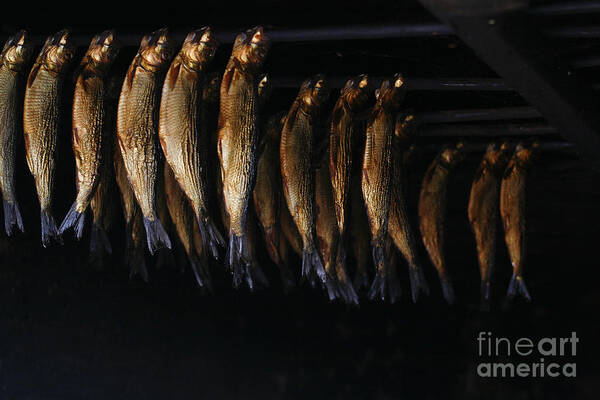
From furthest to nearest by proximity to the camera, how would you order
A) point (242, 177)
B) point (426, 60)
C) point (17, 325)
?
point (17, 325), point (426, 60), point (242, 177)

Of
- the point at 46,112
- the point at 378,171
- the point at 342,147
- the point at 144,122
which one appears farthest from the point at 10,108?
the point at 378,171

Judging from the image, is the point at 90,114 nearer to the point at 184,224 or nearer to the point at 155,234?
the point at 155,234

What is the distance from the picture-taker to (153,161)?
2.19 metres

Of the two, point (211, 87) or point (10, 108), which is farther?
point (211, 87)

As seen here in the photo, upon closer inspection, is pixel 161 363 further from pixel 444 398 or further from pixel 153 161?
pixel 153 161

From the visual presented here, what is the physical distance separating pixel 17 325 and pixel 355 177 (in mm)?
1706

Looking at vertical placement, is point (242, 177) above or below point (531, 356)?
above

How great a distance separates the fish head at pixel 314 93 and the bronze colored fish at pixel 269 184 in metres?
0.31

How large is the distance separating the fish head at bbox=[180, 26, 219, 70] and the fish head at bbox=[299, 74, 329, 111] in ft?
1.04

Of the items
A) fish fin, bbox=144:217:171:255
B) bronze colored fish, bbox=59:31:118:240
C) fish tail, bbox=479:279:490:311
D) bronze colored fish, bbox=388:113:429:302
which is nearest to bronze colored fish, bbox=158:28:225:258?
fish fin, bbox=144:217:171:255

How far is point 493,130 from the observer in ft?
8.87

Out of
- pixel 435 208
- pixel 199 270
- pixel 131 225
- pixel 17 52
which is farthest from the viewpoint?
pixel 435 208

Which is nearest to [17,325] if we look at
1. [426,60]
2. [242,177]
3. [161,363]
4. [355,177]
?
[161,363]

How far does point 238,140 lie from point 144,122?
260 mm
